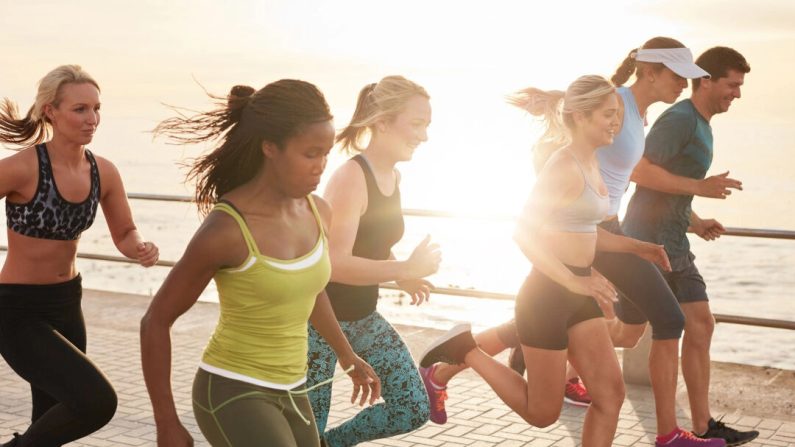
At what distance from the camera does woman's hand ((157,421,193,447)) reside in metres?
3.44

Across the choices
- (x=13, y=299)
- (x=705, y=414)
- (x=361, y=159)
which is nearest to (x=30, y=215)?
(x=13, y=299)

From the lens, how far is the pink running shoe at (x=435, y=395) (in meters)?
6.38

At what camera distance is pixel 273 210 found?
3.78 metres

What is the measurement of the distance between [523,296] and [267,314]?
1895mm

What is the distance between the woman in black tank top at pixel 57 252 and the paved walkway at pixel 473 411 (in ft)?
5.27

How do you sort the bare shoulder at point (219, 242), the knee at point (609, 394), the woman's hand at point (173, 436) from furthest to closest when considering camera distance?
the knee at point (609, 394) < the bare shoulder at point (219, 242) < the woman's hand at point (173, 436)

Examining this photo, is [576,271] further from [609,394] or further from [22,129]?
[22,129]

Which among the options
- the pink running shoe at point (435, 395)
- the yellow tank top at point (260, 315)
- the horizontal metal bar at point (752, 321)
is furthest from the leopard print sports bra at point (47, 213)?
the horizontal metal bar at point (752, 321)

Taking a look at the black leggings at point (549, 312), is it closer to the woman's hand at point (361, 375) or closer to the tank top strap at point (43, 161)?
the woman's hand at point (361, 375)

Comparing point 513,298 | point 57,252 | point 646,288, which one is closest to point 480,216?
point 513,298

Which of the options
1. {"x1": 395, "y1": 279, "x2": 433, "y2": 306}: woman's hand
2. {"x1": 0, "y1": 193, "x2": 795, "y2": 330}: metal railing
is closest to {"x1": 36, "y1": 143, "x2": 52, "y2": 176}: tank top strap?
{"x1": 0, "y1": 193, "x2": 795, "y2": 330}: metal railing

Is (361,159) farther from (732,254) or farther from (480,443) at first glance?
(732,254)

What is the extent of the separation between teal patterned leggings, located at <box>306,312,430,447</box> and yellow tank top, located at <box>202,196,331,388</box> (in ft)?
4.06

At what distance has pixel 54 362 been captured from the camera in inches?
199
